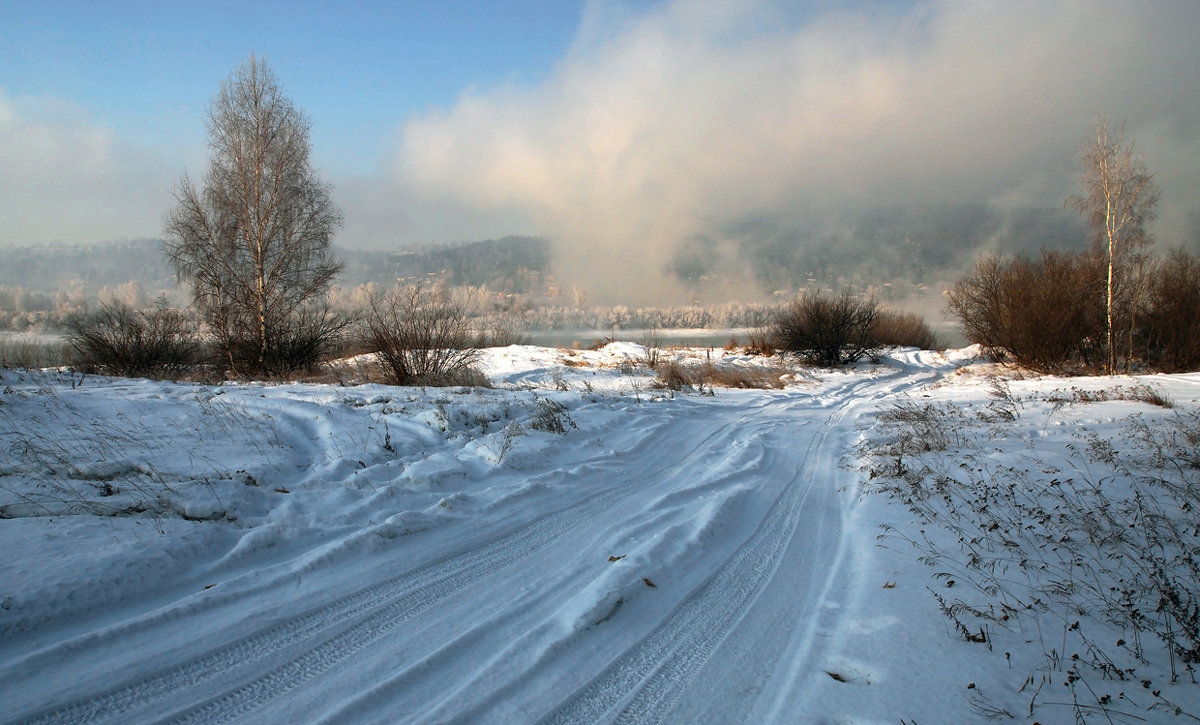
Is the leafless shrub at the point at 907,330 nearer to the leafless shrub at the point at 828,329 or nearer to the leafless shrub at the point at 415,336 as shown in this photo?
the leafless shrub at the point at 828,329

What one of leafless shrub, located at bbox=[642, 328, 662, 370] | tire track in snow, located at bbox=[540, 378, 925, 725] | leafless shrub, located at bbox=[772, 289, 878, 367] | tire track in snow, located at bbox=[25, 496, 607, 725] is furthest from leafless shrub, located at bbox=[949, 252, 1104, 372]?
tire track in snow, located at bbox=[25, 496, 607, 725]

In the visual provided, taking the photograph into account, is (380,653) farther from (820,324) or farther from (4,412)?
(820,324)

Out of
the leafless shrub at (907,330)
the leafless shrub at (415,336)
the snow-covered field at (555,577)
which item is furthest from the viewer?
the leafless shrub at (907,330)

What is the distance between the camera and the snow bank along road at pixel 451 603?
2006mm

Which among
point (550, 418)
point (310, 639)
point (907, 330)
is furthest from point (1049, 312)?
point (907, 330)

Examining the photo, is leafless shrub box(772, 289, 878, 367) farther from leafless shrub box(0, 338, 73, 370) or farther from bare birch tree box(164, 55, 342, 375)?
leafless shrub box(0, 338, 73, 370)

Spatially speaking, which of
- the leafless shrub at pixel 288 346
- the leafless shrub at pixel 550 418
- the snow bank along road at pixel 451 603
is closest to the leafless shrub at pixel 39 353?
the leafless shrub at pixel 288 346

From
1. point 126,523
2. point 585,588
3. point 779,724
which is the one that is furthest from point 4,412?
point 779,724

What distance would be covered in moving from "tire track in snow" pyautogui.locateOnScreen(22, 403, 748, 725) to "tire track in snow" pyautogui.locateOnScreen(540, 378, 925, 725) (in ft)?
3.53

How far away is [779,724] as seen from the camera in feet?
6.24

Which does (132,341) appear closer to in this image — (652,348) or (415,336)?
(415,336)

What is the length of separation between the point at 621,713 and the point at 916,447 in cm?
546

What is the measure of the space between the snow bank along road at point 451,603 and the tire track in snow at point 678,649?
0.04 ft

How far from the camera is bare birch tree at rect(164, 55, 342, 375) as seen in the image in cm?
1545
